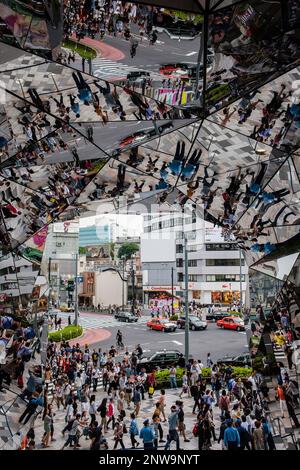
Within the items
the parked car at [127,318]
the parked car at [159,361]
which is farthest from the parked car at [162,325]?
the parked car at [159,361]

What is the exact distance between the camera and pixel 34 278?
1127 centimetres

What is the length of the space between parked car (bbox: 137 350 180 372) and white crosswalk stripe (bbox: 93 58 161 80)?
14.8 metres

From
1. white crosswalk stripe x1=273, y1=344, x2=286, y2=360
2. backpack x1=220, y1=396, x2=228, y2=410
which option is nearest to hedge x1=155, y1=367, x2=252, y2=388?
backpack x1=220, y1=396, x2=228, y2=410

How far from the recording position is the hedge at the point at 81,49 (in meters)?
5.36

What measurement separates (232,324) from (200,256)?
14924 millimetres

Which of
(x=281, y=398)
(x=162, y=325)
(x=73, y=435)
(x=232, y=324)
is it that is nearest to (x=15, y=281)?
(x=73, y=435)

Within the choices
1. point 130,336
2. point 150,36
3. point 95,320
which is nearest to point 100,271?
point 95,320

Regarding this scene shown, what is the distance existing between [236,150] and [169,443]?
6510 millimetres

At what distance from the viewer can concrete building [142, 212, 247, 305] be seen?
45.0m

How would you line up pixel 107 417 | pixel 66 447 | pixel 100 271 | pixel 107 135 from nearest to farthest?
pixel 107 135, pixel 66 447, pixel 107 417, pixel 100 271

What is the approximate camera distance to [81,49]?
17.9 feet

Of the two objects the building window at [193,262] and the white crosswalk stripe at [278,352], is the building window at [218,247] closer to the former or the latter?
the building window at [193,262]

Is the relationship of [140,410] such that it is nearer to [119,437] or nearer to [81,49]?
[119,437]

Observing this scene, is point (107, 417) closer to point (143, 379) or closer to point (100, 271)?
point (143, 379)
